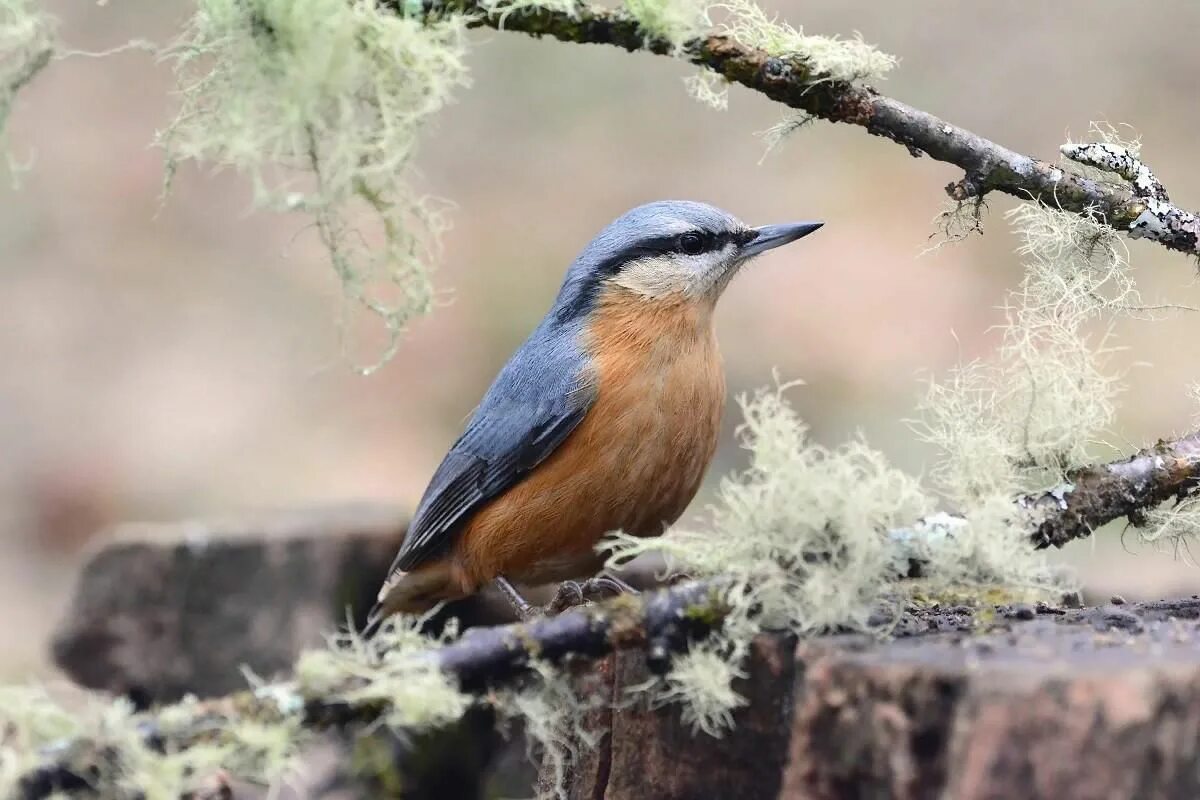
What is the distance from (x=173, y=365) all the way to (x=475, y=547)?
5.69m

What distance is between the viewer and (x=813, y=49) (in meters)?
2.63

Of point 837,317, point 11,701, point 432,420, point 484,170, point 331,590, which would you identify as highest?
point 484,170

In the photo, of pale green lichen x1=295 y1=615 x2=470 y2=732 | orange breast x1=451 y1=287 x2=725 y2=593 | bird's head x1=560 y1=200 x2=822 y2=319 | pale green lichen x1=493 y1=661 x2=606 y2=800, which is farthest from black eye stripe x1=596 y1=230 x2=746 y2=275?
pale green lichen x1=295 y1=615 x2=470 y2=732

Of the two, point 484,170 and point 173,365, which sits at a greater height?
point 484,170

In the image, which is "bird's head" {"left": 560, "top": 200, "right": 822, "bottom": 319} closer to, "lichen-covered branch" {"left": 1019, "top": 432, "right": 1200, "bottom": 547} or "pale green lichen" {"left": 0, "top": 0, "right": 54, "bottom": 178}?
"lichen-covered branch" {"left": 1019, "top": 432, "right": 1200, "bottom": 547}

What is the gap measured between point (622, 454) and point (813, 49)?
1.09 metres

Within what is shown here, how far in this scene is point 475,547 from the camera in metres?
3.47

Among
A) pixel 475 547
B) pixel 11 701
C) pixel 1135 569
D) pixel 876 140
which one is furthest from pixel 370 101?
pixel 876 140

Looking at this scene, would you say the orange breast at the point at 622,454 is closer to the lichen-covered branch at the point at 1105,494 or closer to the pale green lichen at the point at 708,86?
the pale green lichen at the point at 708,86

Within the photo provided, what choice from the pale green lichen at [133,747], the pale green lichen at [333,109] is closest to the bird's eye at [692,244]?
the pale green lichen at [333,109]

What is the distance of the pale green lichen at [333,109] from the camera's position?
84.8 inches

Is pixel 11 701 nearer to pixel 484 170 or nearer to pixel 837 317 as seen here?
pixel 837 317

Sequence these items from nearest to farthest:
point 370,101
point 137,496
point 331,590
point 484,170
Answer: point 370,101 < point 331,590 < point 137,496 < point 484,170

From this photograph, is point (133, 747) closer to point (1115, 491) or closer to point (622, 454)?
point (622, 454)
